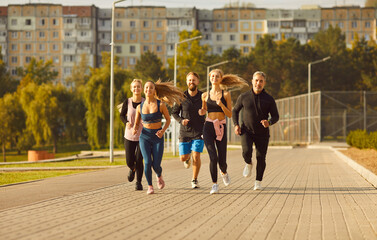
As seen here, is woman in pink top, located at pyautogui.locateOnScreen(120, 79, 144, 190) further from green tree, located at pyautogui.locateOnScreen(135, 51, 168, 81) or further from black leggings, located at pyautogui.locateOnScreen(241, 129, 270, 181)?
green tree, located at pyautogui.locateOnScreen(135, 51, 168, 81)

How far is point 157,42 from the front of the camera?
466 ft

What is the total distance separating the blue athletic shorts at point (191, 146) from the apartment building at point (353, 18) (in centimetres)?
13656

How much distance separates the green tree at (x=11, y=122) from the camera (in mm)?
63700

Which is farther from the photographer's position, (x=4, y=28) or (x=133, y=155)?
(x=4, y=28)

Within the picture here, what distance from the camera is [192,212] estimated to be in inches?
385

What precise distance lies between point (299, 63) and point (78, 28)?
58.8 m

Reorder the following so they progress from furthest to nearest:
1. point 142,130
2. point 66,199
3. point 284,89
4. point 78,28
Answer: point 78,28 < point 284,89 < point 142,130 < point 66,199

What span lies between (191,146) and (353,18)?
140 metres

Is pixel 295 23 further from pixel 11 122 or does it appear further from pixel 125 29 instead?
pixel 11 122

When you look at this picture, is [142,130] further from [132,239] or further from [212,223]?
[132,239]

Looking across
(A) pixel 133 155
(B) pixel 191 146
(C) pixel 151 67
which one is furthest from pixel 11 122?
(B) pixel 191 146

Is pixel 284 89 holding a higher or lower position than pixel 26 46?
lower

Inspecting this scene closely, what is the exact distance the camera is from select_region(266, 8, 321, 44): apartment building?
141500mm

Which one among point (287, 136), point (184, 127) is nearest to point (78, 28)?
point (287, 136)
